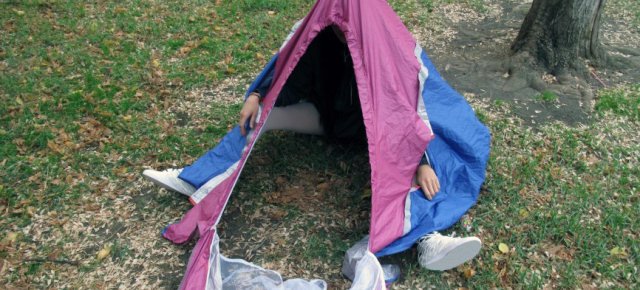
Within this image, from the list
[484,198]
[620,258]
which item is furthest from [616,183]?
[484,198]

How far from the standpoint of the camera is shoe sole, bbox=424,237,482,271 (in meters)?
2.54

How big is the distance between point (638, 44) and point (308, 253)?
4.40m

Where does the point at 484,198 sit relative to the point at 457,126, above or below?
below

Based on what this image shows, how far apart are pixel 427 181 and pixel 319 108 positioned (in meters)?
0.88

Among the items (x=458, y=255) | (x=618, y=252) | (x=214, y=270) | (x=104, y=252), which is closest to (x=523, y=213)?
(x=618, y=252)

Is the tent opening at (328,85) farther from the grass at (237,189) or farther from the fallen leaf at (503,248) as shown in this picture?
the fallen leaf at (503,248)

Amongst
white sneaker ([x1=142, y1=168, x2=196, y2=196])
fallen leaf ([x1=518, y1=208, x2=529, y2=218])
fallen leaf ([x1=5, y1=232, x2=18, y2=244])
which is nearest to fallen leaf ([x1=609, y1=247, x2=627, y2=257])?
fallen leaf ([x1=518, y1=208, x2=529, y2=218])

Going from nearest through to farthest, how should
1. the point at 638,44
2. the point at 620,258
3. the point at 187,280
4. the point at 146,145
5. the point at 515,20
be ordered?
the point at 187,280, the point at 620,258, the point at 146,145, the point at 638,44, the point at 515,20

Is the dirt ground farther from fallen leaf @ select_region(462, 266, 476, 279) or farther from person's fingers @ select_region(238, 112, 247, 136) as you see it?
person's fingers @ select_region(238, 112, 247, 136)

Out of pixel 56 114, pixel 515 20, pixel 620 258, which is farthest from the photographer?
pixel 515 20

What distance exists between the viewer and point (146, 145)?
381 cm

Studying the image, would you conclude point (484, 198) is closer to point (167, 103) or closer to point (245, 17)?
point (167, 103)

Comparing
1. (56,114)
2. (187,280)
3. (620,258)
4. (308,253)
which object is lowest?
(620,258)

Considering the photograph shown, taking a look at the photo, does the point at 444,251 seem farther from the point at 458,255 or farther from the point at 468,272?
the point at 468,272
